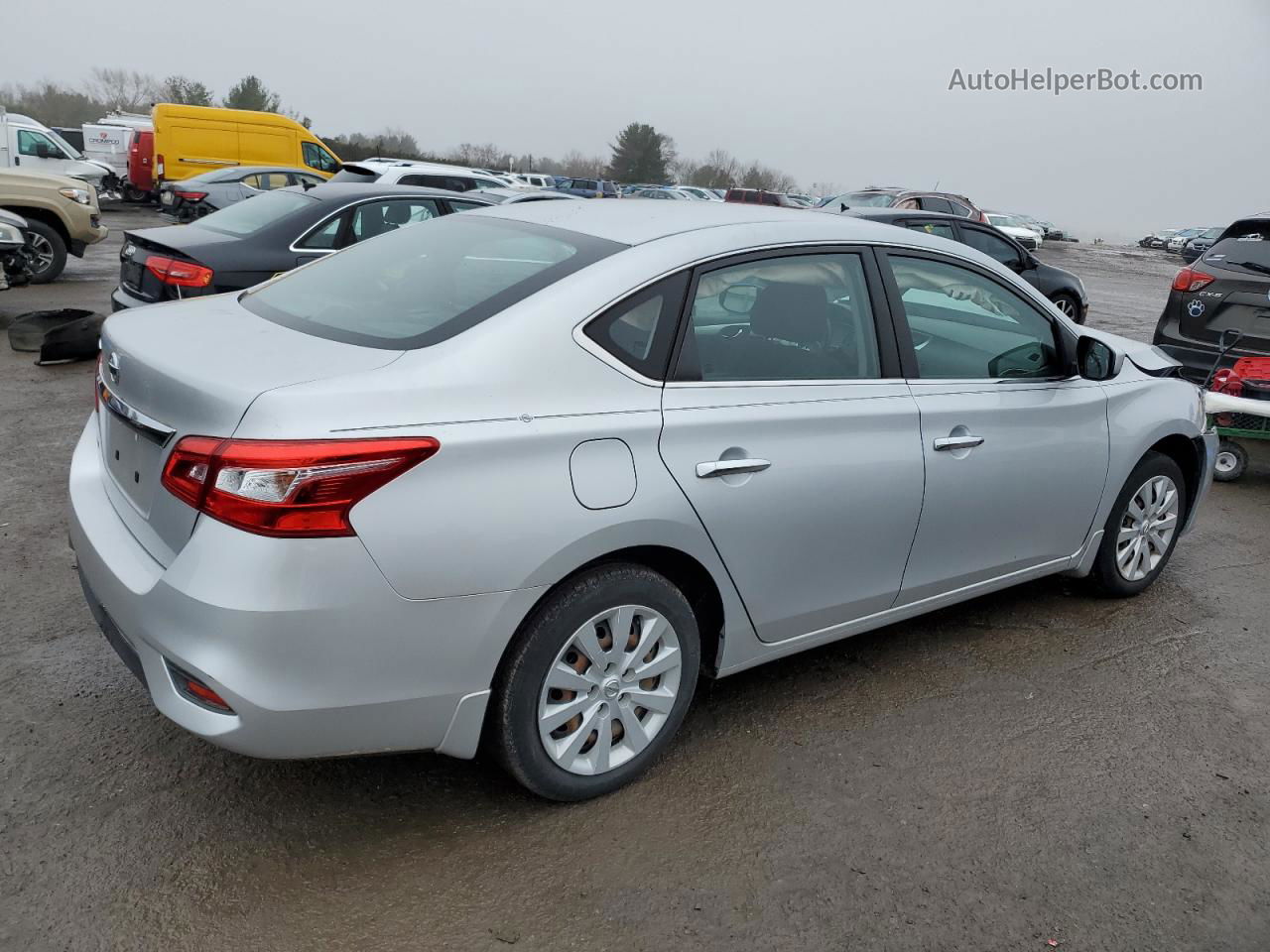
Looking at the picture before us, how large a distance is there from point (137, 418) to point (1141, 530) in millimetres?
3998

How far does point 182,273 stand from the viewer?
698 cm

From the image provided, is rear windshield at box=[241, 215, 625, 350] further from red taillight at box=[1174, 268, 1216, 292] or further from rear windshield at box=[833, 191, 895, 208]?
rear windshield at box=[833, 191, 895, 208]

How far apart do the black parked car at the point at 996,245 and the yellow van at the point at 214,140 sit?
58.1 ft

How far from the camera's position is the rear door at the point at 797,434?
2.93m

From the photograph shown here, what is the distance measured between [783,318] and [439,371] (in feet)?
4.08

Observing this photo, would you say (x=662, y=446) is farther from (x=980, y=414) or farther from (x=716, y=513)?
(x=980, y=414)

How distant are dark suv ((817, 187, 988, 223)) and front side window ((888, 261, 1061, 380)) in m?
12.6

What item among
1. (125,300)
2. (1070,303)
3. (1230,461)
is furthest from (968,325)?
(1070,303)

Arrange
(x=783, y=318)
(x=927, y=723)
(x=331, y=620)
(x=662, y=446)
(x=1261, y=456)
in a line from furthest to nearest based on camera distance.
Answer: (x=1261, y=456) < (x=927, y=723) < (x=783, y=318) < (x=662, y=446) < (x=331, y=620)

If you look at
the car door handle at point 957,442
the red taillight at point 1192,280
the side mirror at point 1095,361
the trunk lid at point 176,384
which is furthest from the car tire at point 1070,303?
the trunk lid at point 176,384

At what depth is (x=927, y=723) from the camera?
11.6 ft

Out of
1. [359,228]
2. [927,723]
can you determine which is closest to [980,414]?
[927,723]

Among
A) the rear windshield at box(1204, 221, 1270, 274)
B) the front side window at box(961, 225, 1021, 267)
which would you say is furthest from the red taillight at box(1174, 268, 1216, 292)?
the front side window at box(961, 225, 1021, 267)

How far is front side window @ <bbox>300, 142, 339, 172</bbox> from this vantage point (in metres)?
25.6
